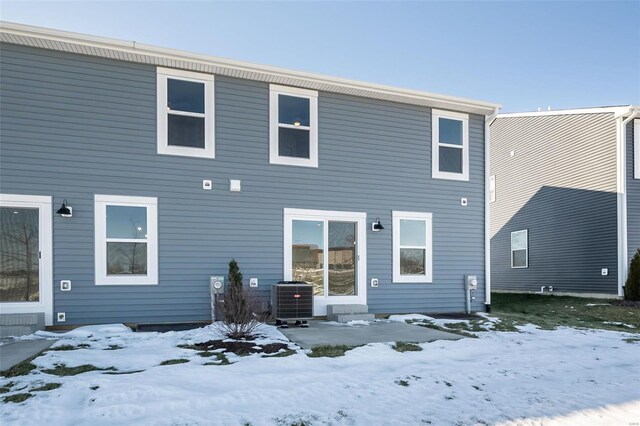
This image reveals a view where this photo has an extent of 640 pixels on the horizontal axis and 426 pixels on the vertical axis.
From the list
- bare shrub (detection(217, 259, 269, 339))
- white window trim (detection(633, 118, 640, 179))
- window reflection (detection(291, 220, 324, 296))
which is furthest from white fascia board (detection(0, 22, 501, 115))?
white window trim (detection(633, 118, 640, 179))

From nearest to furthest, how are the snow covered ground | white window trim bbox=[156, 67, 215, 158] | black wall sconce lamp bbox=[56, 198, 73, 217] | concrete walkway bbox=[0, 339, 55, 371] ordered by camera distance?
the snow covered ground, concrete walkway bbox=[0, 339, 55, 371], black wall sconce lamp bbox=[56, 198, 73, 217], white window trim bbox=[156, 67, 215, 158]

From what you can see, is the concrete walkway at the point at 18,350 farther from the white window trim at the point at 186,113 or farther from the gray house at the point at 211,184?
the white window trim at the point at 186,113

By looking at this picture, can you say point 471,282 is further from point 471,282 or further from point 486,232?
point 486,232

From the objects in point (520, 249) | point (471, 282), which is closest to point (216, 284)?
point (471, 282)

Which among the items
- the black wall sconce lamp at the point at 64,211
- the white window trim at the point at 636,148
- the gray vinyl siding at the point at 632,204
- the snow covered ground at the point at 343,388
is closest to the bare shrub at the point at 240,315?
the snow covered ground at the point at 343,388

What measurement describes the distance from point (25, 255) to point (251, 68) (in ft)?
16.0

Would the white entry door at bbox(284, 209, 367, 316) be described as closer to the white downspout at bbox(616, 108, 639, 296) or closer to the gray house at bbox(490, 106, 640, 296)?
the white downspout at bbox(616, 108, 639, 296)

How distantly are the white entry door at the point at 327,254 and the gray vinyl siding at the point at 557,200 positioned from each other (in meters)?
8.03

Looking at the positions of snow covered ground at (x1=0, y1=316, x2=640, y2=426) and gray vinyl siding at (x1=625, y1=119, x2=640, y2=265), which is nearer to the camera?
snow covered ground at (x1=0, y1=316, x2=640, y2=426)

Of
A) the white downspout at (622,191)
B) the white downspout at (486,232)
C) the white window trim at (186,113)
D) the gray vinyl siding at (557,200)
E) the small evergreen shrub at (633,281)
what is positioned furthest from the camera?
the gray vinyl siding at (557,200)

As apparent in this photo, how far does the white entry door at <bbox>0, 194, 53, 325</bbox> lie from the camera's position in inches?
269

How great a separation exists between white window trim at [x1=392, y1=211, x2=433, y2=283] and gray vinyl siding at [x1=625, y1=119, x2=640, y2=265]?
652cm

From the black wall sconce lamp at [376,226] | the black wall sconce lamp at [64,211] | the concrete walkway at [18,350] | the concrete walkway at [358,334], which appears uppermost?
the black wall sconce lamp at [64,211]

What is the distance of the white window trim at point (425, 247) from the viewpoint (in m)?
9.27
